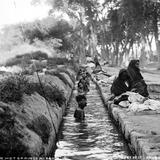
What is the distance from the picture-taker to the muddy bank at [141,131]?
22.6 feet

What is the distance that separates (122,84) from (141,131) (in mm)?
6462

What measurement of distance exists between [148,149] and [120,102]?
6479mm

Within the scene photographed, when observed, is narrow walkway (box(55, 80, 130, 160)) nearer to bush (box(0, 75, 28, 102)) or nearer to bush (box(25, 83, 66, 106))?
bush (box(25, 83, 66, 106))

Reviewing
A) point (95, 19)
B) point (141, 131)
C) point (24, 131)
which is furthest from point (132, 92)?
point (95, 19)

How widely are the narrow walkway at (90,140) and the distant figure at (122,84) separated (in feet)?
3.62

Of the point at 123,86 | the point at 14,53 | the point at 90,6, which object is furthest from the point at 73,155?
the point at 90,6

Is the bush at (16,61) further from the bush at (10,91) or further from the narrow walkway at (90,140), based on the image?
the bush at (10,91)

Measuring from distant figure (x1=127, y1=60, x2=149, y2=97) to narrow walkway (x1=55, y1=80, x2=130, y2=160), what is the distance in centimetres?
171

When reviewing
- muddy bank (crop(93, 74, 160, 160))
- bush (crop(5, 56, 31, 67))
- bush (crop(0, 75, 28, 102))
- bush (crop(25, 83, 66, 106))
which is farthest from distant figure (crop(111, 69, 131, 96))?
bush (crop(5, 56, 31, 67))

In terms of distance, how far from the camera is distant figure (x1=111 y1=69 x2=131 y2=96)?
14.8 meters

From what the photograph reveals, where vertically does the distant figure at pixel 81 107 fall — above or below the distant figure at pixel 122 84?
below

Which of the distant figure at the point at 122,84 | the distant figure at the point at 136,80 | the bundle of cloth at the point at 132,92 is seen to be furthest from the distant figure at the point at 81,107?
the distant figure at the point at 136,80

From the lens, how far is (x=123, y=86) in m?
14.9

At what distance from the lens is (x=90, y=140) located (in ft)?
33.0
